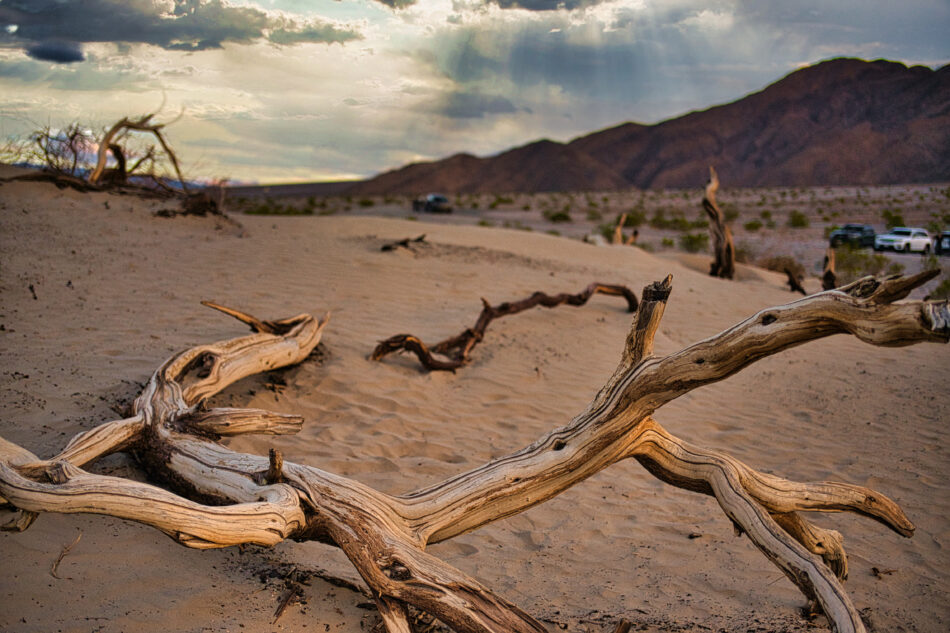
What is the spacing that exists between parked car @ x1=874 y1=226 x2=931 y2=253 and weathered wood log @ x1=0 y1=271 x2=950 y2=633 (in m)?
24.7

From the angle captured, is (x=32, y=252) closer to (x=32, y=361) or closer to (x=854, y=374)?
(x=32, y=361)

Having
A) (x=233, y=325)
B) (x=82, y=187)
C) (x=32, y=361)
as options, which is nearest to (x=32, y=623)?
(x=32, y=361)

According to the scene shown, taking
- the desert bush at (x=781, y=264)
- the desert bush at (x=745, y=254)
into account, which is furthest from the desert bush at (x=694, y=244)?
the desert bush at (x=781, y=264)

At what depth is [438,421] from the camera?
19.5 ft

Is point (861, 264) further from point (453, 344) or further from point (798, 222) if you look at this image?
point (453, 344)

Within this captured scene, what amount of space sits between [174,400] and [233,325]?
11.0 ft

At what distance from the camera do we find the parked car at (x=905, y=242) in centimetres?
2331

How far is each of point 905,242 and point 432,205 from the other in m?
23.3

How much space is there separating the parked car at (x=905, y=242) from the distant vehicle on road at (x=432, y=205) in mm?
21882

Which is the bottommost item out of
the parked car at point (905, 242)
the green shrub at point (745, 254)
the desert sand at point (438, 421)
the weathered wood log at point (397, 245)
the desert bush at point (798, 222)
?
the desert sand at point (438, 421)

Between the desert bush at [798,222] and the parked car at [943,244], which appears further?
the desert bush at [798,222]

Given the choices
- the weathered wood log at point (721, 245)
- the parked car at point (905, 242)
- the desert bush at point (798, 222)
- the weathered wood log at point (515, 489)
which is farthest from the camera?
the desert bush at point (798, 222)

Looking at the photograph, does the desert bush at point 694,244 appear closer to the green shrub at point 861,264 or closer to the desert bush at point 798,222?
the green shrub at point 861,264

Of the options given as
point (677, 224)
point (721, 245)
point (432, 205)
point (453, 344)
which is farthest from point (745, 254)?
point (432, 205)
